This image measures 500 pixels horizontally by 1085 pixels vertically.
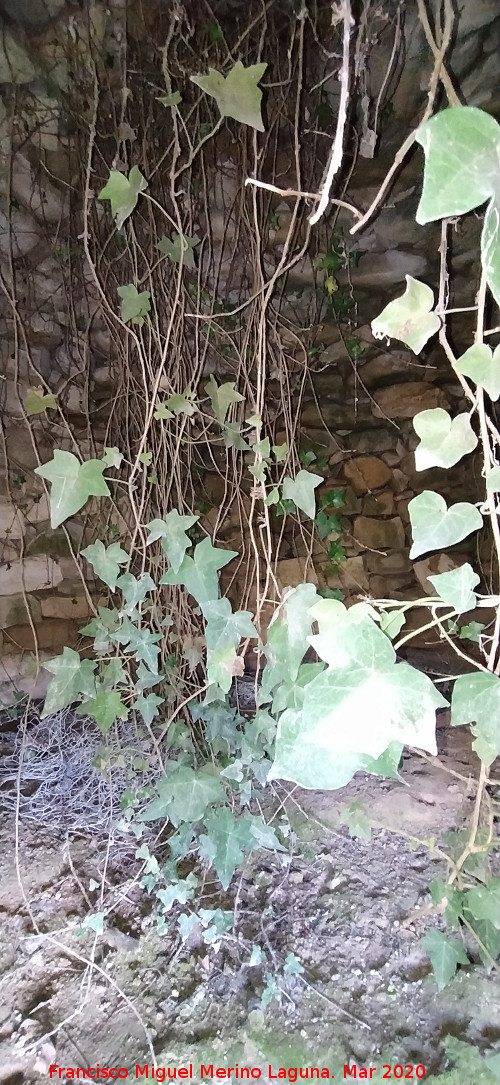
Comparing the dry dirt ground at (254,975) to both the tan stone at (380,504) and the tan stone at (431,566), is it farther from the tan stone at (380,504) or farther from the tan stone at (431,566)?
the tan stone at (380,504)

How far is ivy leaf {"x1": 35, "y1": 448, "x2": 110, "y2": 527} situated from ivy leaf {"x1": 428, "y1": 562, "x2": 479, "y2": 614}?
555mm

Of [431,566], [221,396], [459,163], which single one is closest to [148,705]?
[221,396]

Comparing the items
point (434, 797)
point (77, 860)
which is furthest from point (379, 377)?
point (77, 860)

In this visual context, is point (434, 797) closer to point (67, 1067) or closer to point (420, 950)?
point (420, 950)

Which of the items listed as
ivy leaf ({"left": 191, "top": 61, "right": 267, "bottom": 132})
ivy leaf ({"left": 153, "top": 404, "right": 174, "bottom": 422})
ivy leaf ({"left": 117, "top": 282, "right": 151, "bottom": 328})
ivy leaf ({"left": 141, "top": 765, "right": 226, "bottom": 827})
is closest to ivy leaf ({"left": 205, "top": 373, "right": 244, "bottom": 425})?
ivy leaf ({"left": 153, "top": 404, "right": 174, "bottom": 422})

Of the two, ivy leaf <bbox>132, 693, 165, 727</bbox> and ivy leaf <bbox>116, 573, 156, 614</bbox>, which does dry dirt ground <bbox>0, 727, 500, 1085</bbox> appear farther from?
ivy leaf <bbox>116, 573, 156, 614</bbox>

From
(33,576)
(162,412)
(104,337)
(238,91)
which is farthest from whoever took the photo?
(33,576)

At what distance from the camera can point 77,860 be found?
49.6 inches

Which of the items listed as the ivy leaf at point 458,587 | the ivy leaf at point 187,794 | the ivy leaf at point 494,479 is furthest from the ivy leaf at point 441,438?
the ivy leaf at point 187,794

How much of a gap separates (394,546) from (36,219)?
179cm

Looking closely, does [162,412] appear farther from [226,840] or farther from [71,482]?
[226,840]

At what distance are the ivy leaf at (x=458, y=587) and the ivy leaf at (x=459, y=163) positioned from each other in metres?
0.40

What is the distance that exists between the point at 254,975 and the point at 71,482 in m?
0.92

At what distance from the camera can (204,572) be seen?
998 millimetres
